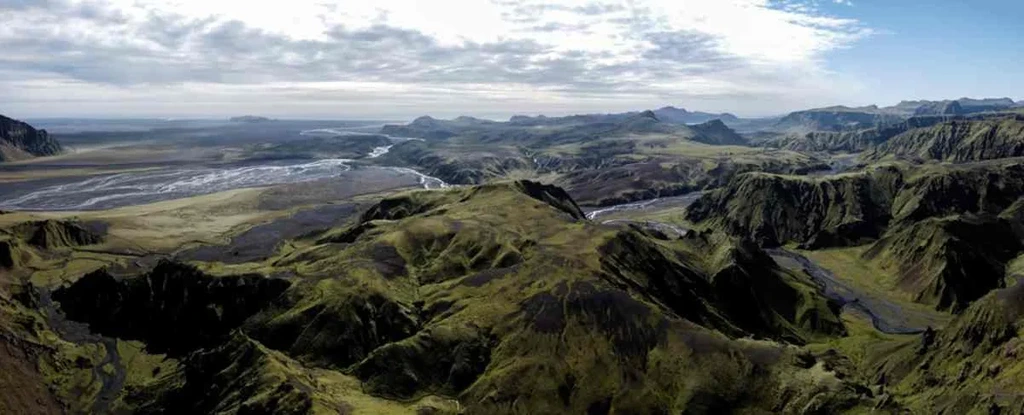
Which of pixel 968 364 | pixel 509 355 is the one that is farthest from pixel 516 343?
pixel 968 364

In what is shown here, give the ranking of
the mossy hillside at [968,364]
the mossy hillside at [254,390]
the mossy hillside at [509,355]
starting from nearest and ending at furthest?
the mossy hillside at [968,364]
the mossy hillside at [254,390]
the mossy hillside at [509,355]

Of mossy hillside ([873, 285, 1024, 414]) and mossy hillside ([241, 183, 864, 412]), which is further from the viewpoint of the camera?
mossy hillside ([241, 183, 864, 412])

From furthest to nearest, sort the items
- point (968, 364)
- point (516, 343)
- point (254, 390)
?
point (516, 343), point (968, 364), point (254, 390)

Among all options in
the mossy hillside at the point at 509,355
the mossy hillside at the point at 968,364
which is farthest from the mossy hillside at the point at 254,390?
the mossy hillside at the point at 968,364

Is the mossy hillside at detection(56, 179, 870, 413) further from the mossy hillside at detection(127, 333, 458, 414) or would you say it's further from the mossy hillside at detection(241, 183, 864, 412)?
the mossy hillside at detection(127, 333, 458, 414)

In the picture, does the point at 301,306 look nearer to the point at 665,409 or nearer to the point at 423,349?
the point at 423,349

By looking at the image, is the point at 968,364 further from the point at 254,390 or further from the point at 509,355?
the point at 254,390

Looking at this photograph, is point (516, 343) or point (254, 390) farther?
point (516, 343)

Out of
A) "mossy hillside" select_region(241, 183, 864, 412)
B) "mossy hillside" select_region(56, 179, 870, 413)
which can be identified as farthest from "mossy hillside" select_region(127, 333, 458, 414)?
"mossy hillside" select_region(241, 183, 864, 412)

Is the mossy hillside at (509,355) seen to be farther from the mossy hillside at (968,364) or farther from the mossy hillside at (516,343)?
the mossy hillside at (968,364)

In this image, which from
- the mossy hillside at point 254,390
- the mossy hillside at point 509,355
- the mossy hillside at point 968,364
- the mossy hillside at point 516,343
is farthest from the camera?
the mossy hillside at point 516,343

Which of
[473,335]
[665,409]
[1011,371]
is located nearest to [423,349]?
[473,335]
